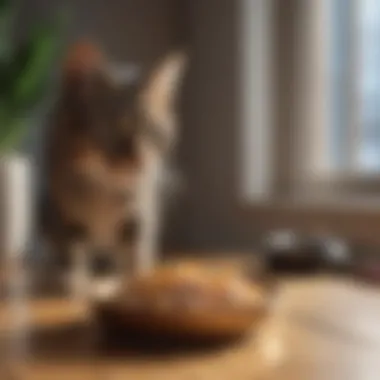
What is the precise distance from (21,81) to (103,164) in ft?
1.08

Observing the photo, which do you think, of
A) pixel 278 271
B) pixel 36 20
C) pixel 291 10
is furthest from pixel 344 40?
pixel 278 271

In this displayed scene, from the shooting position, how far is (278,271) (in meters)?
1.22

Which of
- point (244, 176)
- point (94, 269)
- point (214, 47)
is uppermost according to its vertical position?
point (214, 47)

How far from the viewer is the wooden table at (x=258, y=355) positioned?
2.02 feet

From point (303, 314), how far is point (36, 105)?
0.70m

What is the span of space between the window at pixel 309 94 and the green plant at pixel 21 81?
44cm

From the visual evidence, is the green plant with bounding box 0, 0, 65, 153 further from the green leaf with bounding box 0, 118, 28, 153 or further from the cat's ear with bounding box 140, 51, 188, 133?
the cat's ear with bounding box 140, 51, 188, 133

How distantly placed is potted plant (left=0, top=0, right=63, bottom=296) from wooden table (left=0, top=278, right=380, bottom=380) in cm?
39

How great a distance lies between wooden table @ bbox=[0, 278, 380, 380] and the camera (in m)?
0.62

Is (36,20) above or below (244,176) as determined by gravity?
above

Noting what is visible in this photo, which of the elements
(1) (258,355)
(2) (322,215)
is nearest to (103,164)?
(1) (258,355)

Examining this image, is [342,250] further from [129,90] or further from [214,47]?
[214,47]

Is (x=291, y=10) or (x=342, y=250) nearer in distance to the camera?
(x=342, y=250)

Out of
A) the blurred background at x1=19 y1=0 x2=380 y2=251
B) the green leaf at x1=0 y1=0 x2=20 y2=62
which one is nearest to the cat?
the green leaf at x1=0 y1=0 x2=20 y2=62
